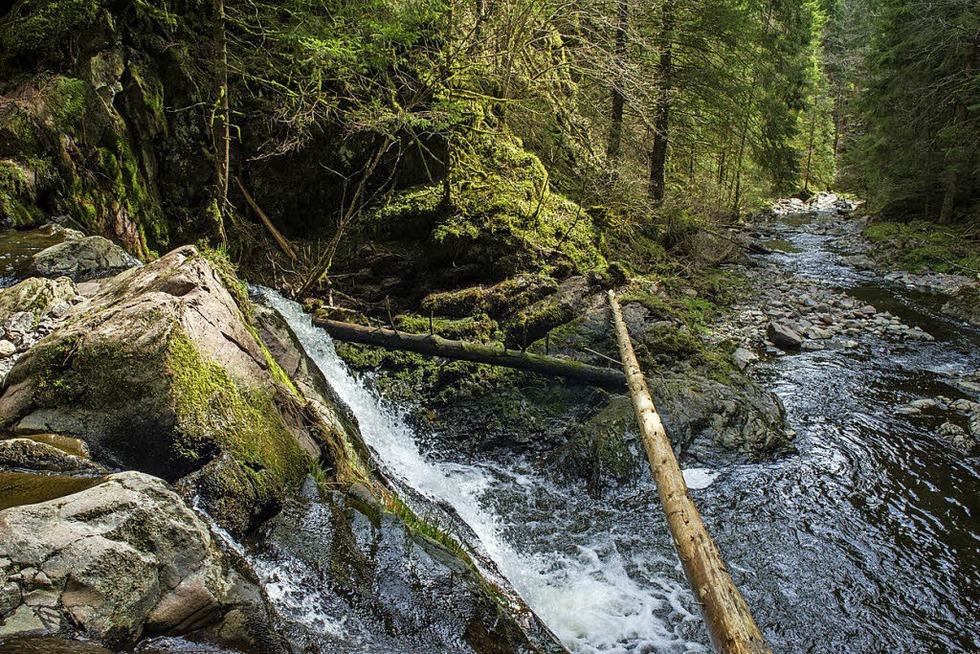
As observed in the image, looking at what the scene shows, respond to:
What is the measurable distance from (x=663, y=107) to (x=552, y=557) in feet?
38.2

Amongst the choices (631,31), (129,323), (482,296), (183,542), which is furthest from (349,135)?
(183,542)

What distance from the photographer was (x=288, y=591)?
2.73m

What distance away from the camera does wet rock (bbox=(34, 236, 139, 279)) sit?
5.04 metres

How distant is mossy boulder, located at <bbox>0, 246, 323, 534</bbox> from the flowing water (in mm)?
801

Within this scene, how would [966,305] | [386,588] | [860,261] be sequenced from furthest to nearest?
[860,261] → [966,305] → [386,588]

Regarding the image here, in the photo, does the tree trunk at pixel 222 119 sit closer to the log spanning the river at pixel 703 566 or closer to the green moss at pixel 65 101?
the green moss at pixel 65 101

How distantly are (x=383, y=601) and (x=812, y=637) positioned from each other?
3.34 meters

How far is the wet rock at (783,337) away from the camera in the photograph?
9492mm

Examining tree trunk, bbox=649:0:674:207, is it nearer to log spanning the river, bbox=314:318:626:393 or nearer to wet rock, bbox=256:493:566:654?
log spanning the river, bbox=314:318:626:393

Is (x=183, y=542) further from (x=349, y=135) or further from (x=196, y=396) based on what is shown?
(x=349, y=135)

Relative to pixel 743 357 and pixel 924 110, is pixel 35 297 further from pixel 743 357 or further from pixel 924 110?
pixel 924 110

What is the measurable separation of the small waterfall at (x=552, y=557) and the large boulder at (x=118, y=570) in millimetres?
2542

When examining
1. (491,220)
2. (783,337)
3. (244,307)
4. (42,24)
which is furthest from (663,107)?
(42,24)

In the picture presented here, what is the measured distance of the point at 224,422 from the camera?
11.1 ft
